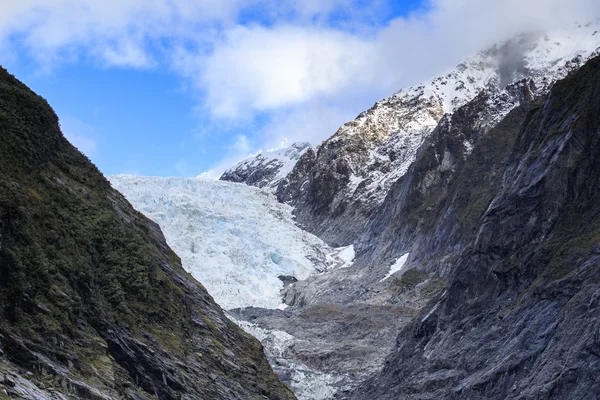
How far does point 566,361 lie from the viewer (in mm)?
32688

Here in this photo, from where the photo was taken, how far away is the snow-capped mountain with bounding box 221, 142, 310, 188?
167000mm

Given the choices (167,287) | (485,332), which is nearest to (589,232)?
(485,332)

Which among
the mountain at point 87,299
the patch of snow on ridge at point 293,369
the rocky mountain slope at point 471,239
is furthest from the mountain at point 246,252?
the mountain at point 87,299

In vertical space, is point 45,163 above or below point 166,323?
above

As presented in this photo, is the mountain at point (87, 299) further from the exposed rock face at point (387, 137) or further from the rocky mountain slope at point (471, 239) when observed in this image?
the exposed rock face at point (387, 137)

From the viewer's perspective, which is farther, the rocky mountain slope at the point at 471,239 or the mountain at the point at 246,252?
the mountain at the point at 246,252

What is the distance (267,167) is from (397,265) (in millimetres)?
91010

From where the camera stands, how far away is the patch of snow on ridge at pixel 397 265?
8275 centimetres

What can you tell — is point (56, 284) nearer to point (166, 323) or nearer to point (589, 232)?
point (166, 323)

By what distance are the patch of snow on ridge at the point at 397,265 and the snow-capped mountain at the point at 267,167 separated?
74.8 metres

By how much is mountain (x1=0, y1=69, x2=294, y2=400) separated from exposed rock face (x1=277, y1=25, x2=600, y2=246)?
75.1 metres

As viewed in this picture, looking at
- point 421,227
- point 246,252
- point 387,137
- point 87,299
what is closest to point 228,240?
point 246,252

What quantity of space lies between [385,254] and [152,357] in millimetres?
69698

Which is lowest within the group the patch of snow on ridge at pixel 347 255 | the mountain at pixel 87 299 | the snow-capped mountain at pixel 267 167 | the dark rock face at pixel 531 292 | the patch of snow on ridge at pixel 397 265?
the mountain at pixel 87 299
